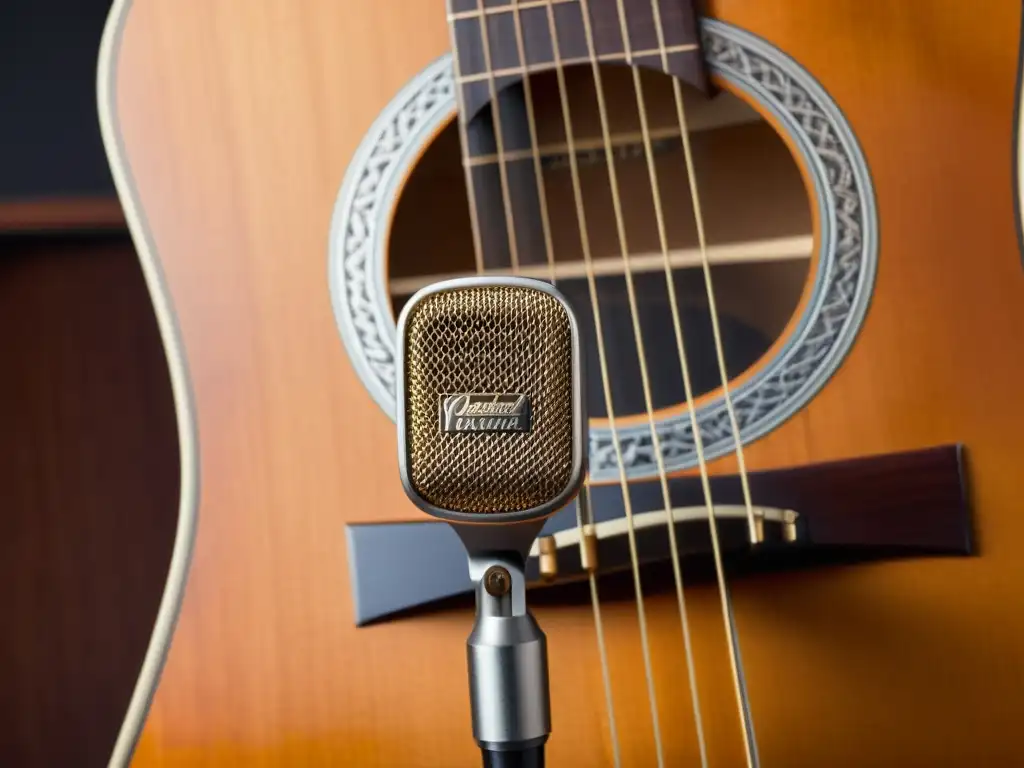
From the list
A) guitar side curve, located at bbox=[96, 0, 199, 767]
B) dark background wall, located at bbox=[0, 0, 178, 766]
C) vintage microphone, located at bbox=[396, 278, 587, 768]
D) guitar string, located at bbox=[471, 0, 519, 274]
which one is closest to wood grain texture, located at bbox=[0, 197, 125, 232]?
dark background wall, located at bbox=[0, 0, 178, 766]

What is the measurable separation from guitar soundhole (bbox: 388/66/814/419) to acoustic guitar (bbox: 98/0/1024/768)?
0.09 meters

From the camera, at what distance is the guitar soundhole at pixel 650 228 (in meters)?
0.91

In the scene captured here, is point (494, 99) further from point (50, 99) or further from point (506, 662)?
point (50, 99)

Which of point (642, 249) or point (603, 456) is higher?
point (642, 249)

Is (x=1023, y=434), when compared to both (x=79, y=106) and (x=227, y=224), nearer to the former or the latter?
(x=227, y=224)

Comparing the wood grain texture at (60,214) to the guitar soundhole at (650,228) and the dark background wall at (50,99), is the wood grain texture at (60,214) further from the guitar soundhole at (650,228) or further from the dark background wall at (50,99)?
the guitar soundhole at (650,228)

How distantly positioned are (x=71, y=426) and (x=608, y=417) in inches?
29.5

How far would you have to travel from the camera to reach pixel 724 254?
0.90 m

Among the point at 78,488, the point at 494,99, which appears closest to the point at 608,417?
the point at 494,99

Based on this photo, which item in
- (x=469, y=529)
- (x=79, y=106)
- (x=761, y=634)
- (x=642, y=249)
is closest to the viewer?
(x=469, y=529)

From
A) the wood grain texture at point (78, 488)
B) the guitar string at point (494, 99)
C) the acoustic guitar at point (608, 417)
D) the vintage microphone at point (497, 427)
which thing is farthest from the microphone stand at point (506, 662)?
the wood grain texture at point (78, 488)

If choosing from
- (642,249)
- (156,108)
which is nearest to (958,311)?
(642,249)

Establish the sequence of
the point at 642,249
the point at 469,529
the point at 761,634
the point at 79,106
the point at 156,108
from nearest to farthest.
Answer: the point at 469,529 → the point at 761,634 → the point at 156,108 → the point at 642,249 → the point at 79,106

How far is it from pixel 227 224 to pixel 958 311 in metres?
0.56
